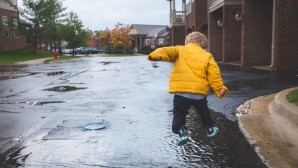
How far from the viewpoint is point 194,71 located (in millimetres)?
4609

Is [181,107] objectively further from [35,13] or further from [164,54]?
[35,13]

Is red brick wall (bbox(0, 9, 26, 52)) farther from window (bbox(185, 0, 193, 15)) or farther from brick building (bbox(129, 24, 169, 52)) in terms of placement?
brick building (bbox(129, 24, 169, 52))

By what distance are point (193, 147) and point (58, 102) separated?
209 inches

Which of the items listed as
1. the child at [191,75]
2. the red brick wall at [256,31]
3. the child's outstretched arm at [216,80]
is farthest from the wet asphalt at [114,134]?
the red brick wall at [256,31]

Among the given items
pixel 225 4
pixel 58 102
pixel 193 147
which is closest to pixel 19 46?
pixel 225 4

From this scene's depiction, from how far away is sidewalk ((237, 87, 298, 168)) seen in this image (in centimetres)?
460

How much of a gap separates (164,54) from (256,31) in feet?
49.4

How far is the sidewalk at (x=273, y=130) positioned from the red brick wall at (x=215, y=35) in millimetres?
18577

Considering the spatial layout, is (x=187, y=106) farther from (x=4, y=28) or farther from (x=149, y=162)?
(x=4, y=28)

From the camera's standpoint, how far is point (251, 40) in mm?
18500

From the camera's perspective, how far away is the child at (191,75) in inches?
181

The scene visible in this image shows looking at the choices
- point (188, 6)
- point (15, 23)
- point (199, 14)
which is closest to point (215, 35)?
point (199, 14)

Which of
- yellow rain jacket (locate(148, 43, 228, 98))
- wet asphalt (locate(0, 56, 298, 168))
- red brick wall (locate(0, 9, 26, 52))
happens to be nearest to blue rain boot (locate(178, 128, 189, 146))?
wet asphalt (locate(0, 56, 298, 168))

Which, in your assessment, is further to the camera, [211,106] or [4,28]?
[4,28]
